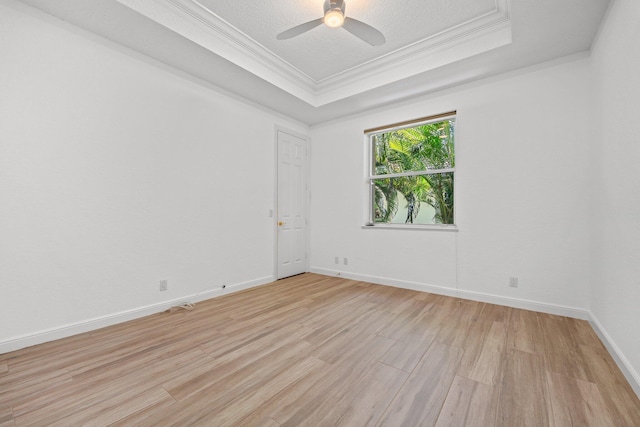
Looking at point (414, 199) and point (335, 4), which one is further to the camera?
point (414, 199)

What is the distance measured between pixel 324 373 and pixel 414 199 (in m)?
2.90

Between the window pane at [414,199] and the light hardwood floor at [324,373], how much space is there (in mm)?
1433

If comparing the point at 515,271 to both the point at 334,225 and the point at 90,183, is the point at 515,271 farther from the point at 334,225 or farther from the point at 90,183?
the point at 90,183

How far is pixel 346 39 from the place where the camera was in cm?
295

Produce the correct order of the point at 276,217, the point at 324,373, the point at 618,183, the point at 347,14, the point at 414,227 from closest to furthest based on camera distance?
the point at 324,373, the point at 618,183, the point at 347,14, the point at 414,227, the point at 276,217

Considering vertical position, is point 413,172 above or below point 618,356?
above

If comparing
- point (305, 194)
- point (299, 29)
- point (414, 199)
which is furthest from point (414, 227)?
point (299, 29)

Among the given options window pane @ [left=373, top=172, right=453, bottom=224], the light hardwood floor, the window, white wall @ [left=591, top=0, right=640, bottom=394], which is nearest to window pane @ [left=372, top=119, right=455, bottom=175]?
the window

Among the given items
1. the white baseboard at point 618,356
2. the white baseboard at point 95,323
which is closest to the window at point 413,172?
the white baseboard at point 618,356

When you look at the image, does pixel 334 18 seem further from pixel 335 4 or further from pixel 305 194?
pixel 305 194

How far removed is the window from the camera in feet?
12.1

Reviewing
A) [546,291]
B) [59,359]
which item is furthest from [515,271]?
[59,359]

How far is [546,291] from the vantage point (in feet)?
9.45

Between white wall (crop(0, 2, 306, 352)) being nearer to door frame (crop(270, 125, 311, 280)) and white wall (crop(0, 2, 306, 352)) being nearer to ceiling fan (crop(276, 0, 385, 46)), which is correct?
door frame (crop(270, 125, 311, 280))
